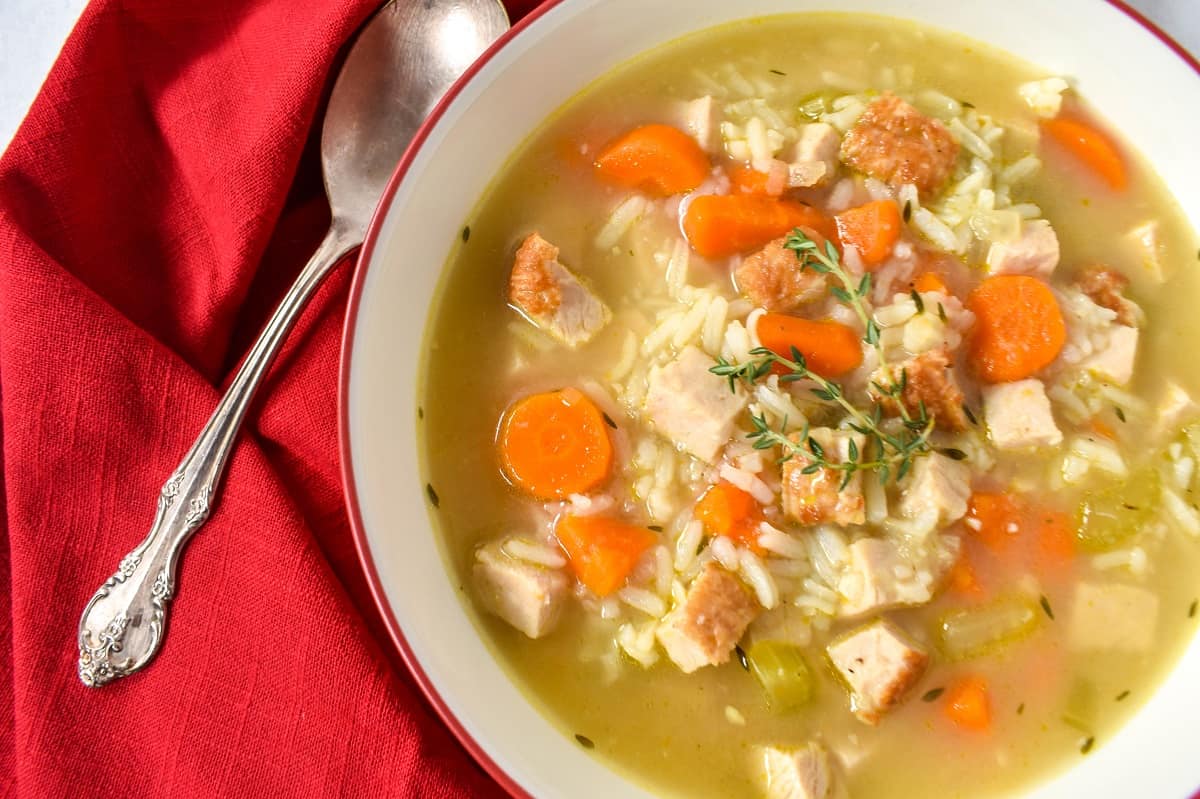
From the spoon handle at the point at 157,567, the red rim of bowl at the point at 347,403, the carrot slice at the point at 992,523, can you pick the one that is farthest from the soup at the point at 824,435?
the spoon handle at the point at 157,567

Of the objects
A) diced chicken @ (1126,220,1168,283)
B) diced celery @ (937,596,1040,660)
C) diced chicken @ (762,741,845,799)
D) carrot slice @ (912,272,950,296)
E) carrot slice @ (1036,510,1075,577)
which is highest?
diced chicken @ (1126,220,1168,283)

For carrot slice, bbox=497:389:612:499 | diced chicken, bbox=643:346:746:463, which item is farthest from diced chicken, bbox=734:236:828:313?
carrot slice, bbox=497:389:612:499

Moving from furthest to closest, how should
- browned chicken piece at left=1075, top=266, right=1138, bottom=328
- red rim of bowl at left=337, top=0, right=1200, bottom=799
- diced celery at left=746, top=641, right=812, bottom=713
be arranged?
1. browned chicken piece at left=1075, top=266, right=1138, bottom=328
2. diced celery at left=746, top=641, right=812, bottom=713
3. red rim of bowl at left=337, top=0, right=1200, bottom=799

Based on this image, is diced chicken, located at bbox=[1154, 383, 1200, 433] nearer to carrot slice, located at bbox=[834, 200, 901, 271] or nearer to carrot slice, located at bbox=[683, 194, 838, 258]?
carrot slice, located at bbox=[834, 200, 901, 271]

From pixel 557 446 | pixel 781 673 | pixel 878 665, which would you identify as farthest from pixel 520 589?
pixel 878 665

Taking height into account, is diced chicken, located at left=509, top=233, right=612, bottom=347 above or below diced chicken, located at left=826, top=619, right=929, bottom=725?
above

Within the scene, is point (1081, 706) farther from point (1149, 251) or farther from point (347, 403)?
point (347, 403)

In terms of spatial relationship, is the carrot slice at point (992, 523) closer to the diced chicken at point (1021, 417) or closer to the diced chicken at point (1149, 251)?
the diced chicken at point (1021, 417)
